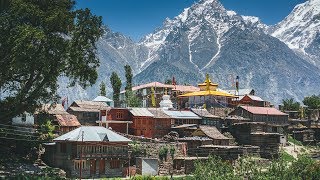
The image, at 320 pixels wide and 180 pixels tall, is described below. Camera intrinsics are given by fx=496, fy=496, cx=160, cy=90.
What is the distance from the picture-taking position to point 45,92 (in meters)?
65.1

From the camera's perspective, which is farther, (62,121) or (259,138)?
(259,138)

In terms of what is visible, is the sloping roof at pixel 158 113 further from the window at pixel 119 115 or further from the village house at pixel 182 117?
the window at pixel 119 115

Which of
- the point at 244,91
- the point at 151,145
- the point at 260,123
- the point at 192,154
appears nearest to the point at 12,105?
the point at 151,145

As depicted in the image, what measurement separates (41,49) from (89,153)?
20.3 m

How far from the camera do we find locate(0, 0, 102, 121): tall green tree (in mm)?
57812

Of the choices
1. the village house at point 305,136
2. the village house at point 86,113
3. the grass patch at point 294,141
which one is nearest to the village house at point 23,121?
the village house at point 86,113

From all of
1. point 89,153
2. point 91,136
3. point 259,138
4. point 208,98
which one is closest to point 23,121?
point 91,136

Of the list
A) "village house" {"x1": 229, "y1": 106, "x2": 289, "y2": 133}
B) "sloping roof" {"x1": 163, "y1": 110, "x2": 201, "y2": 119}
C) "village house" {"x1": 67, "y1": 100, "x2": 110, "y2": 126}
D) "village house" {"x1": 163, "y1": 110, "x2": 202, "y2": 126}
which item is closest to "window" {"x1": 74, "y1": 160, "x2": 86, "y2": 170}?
"village house" {"x1": 163, "y1": 110, "x2": 202, "y2": 126}

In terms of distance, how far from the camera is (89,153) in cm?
7444

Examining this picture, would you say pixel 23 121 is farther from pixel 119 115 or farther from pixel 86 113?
pixel 86 113

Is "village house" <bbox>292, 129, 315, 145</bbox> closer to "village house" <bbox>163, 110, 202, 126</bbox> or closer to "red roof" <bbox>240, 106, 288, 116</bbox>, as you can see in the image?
Result: "red roof" <bbox>240, 106, 288, 116</bbox>

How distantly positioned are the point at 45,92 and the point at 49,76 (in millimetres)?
3325

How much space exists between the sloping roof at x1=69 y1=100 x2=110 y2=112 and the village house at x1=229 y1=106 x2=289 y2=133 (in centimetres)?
3054

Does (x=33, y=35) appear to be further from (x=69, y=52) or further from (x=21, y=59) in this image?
(x=69, y=52)
